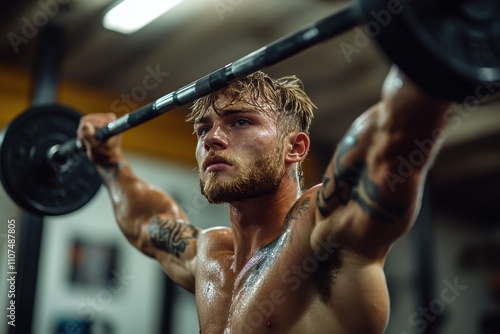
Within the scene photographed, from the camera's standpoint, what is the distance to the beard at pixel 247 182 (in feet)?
5.23

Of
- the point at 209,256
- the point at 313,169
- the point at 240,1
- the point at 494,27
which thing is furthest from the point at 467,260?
the point at 494,27

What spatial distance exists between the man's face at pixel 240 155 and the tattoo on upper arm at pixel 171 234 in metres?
0.39

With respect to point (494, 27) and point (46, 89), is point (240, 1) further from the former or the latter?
point (494, 27)

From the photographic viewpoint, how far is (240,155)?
160 centimetres

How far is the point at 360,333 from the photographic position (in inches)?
49.3

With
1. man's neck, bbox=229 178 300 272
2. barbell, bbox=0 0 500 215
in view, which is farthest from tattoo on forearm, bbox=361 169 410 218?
man's neck, bbox=229 178 300 272

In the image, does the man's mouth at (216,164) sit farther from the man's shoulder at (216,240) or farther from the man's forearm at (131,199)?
the man's forearm at (131,199)

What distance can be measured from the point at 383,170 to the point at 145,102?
4.08 meters

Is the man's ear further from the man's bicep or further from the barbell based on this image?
the man's bicep

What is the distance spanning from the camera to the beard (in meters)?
1.59

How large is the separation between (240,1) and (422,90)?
286cm

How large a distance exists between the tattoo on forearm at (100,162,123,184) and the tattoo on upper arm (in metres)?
0.27

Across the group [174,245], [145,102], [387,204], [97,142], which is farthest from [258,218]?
[145,102]

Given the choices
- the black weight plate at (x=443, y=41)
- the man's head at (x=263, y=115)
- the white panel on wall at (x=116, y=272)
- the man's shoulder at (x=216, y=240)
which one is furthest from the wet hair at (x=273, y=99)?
the white panel on wall at (x=116, y=272)
